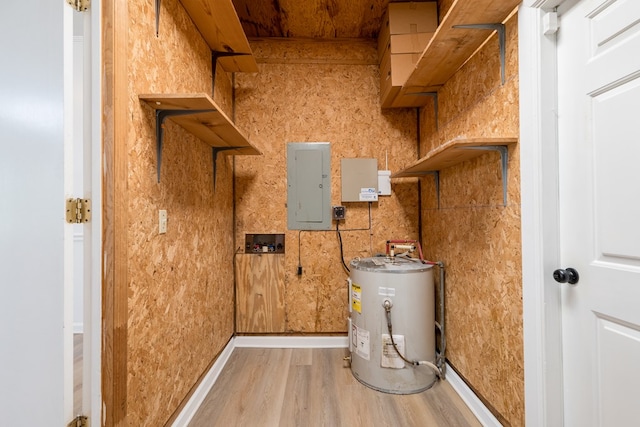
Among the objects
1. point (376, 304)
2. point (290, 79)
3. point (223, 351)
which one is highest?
point (290, 79)

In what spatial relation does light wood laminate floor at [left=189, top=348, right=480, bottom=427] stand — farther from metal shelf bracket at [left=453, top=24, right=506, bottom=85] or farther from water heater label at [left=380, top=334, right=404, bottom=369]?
metal shelf bracket at [left=453, top=24, right=506, bottom=85]

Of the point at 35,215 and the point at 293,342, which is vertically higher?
the point at 35,215

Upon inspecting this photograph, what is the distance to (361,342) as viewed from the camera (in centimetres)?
201

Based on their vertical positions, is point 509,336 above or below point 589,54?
below

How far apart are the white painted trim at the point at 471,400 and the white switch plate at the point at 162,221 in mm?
2108

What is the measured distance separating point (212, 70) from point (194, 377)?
224 centimetres

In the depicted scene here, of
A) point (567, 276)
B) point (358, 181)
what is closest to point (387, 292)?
point (567, 276)

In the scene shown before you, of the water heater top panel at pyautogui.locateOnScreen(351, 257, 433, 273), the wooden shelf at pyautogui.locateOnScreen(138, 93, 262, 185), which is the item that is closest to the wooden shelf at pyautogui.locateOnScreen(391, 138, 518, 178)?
the water heater top panel at pyautogui.locateOnScreen(351, 257, 433, 273)

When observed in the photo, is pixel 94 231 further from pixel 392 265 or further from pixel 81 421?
pixel 392 265

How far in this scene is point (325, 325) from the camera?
2.59 metres

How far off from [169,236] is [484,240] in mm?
1840

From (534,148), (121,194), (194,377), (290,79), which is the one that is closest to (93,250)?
(121,194)

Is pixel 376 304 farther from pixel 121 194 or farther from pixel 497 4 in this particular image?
pixel 497 4

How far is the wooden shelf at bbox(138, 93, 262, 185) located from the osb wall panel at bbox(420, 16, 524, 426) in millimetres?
1478
